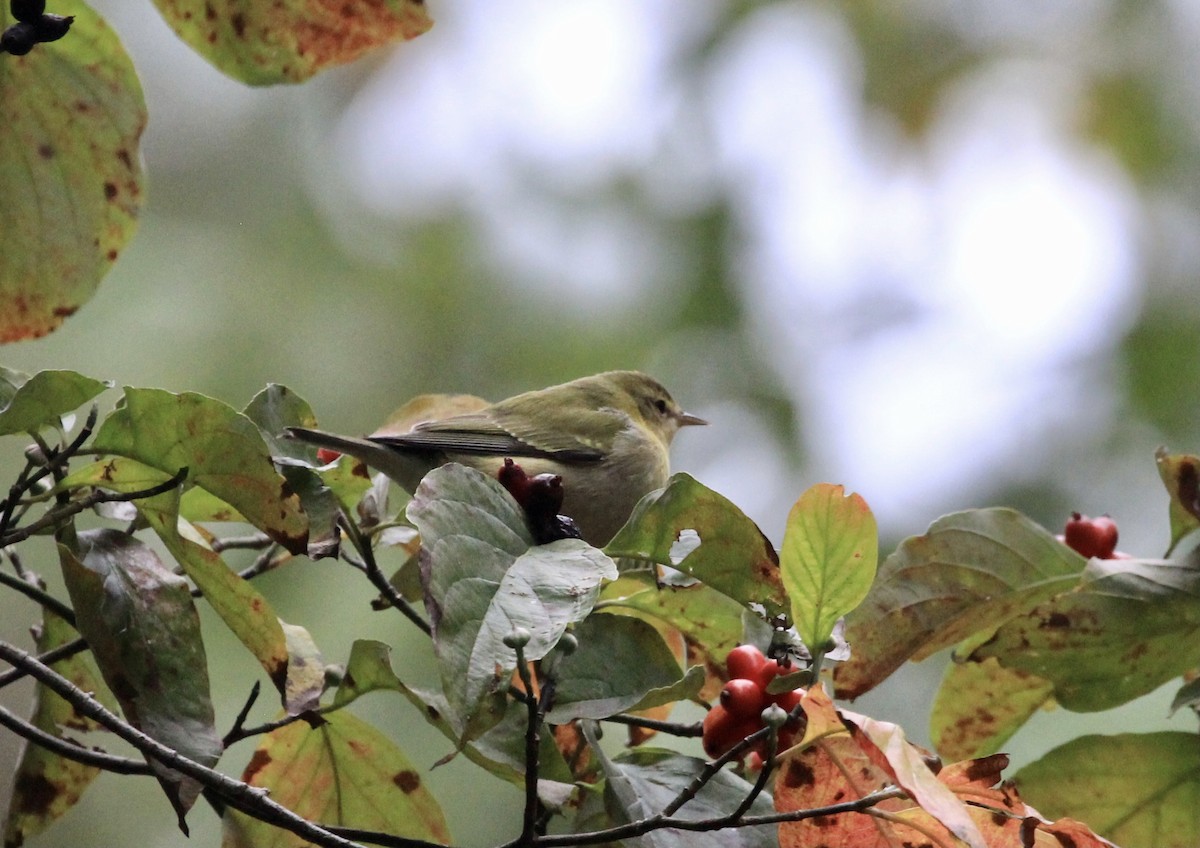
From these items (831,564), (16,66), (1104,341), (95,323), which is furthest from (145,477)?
(1104,341)

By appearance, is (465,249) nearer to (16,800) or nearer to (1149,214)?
(1149,214)

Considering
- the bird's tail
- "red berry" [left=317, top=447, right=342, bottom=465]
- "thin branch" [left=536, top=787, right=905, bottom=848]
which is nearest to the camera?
"thin branch" [left=536, top=787, right=905, bottom=848]

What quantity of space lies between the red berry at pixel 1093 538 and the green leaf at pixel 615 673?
1.30m

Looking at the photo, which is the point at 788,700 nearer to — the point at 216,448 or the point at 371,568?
the point at 371,568

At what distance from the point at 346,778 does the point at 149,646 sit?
2.07 feet

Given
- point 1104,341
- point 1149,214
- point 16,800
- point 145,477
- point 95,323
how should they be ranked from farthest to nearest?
1. point 1149,214
2. point 1104,341
3. point 95,323
4. point 16,800
5. point 145,477

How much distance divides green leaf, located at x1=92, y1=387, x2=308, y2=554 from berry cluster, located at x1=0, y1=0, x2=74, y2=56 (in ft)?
1.88

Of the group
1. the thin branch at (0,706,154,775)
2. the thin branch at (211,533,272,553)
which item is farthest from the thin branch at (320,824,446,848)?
the thin branch at (211,533,272,553)

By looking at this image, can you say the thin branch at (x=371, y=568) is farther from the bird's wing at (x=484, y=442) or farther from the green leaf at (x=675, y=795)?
the bird's wing at (x=484, y=442)

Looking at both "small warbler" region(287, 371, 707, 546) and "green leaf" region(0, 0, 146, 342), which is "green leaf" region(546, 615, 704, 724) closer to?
"green leaf" region(0, 0, 146, 342)

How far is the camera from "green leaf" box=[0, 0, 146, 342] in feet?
8.12

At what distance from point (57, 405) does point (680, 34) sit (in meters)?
8.23

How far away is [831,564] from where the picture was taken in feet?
6.21

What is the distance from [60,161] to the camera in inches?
98.6
